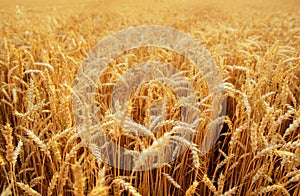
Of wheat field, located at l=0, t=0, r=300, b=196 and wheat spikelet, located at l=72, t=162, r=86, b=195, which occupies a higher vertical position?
wheat spikelet, located at l=72, t=162, r=86, b=195

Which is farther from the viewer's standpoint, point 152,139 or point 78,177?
point 152,139

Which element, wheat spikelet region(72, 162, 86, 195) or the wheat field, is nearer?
wheat spikelet region(72, 162, 86, 195)

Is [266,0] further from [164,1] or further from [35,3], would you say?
[35,3]

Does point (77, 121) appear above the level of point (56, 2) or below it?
below

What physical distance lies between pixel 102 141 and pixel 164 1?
1079 centimetres

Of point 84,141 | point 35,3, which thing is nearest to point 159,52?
point 84,141

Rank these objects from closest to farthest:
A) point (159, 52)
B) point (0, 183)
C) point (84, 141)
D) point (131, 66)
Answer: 1. point (84, 141)
2. point (0, 183)
3. point (131, 66)
4. point (159, 52)

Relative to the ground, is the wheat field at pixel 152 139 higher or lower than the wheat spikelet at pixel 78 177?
lower

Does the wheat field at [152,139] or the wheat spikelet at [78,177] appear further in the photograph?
the wheat field at [152,139]

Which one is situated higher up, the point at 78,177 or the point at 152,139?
the point at 78,177

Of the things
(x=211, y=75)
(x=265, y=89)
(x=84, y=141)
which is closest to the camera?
(x=84, y=141)

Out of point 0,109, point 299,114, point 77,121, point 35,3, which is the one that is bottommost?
point 0,109

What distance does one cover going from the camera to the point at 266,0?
1479 cm

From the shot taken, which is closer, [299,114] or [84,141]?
[84,141]
